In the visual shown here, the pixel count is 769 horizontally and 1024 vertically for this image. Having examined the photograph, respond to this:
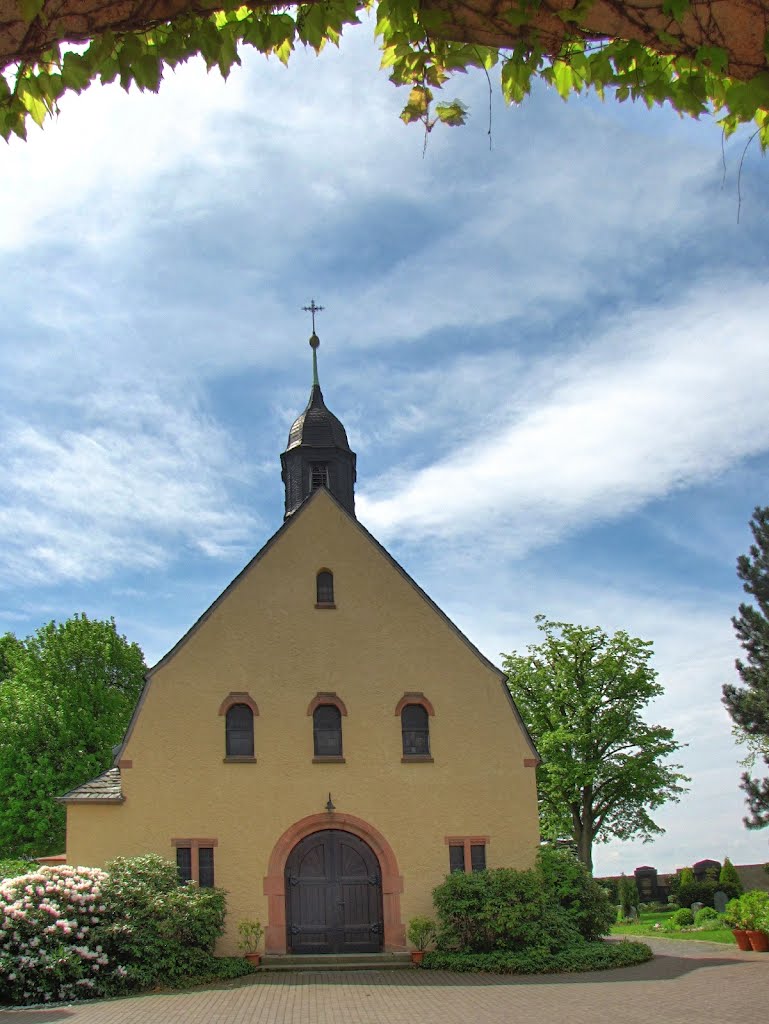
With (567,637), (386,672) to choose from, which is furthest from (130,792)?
(567,637)

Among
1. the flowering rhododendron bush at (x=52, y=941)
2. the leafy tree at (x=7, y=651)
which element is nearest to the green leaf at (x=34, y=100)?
the flowering rhododendron bush at (x=52, y=941)

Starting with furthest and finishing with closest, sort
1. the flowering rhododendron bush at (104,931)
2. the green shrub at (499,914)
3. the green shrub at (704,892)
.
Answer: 1. the green shrub at (704,892)
2. the green shrub at (499,914)
3. the flowering rhododendron bush at (104,931)

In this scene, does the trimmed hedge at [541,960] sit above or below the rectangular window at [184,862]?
below

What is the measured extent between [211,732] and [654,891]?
3270 centimetres

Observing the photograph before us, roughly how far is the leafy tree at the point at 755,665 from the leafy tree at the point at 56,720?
77.3 ft

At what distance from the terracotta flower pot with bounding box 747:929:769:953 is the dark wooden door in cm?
835

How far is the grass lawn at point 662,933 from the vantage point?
2838 centimetres

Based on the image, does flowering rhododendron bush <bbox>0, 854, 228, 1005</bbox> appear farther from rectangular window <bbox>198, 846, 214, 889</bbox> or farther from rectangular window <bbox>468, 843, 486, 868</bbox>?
rectangular window <bbox>468, 843, 486, 868</bbox>

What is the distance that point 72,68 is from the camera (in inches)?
174

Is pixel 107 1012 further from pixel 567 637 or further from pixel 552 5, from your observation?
pixel 567 637

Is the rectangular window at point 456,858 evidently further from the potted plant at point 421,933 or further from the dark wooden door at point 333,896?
the dark wooden door at point 333,896

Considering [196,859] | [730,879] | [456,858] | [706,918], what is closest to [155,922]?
[196,859]

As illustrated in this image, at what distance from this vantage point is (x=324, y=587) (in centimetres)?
2442

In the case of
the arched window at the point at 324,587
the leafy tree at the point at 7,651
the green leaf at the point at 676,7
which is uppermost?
the leafy tree at the point at 7,651
